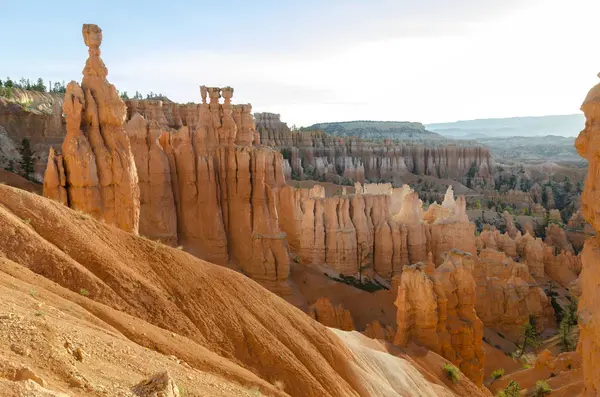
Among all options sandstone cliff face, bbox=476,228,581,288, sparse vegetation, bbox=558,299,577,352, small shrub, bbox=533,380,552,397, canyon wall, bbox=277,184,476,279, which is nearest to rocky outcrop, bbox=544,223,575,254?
sandstone cliff face, bbox=476,228,581,288

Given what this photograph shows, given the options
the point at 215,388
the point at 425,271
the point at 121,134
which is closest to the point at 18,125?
the point at 121,134

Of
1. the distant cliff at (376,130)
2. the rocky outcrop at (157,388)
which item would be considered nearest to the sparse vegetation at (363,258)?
the rocky outcrop at (157,388)

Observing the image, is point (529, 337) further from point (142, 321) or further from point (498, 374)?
point (142, 321)

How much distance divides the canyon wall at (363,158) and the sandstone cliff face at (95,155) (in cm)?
5985

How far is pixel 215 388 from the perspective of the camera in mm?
8062

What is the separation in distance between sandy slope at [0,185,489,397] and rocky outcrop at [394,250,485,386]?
4731mm

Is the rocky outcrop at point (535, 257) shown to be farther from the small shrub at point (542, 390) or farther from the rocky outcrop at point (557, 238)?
the small shrub at point (542, 390)

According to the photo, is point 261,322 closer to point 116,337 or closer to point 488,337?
point 116,337

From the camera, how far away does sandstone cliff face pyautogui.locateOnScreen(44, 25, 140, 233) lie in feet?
52.6

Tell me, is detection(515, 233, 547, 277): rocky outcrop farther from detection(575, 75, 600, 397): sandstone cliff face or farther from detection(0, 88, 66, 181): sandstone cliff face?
detection(0, 88, 66, 181): sandstone cliff face

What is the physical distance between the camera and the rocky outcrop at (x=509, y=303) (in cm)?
3019

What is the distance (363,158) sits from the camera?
89.9 meters

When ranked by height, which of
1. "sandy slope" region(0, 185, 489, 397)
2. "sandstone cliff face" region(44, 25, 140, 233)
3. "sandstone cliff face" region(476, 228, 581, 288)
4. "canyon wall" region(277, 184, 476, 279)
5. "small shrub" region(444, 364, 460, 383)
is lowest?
"sandstone cliff face" region(476, 228, 581, 288)

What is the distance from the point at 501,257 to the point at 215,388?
31.3 metres
